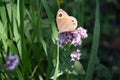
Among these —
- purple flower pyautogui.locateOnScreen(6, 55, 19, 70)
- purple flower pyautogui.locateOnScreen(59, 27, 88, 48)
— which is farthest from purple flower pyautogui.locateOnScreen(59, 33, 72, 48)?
purple flower pyautogui.locateOnScreen(6, 55, 19, 70)

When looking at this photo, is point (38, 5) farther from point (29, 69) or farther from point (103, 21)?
point (103, 21)

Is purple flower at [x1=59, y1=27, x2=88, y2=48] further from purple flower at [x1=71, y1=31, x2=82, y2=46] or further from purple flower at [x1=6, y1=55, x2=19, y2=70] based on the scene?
purple flower at [x1=6, y1=55, x2=19, y2=70]

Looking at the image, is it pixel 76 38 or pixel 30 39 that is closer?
pixel 76 38

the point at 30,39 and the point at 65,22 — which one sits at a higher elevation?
the point at 65,22

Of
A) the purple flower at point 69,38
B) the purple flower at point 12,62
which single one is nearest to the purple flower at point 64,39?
the purple flower at point 69,38

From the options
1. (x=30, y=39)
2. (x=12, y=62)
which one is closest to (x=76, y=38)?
(x=12, y=62)

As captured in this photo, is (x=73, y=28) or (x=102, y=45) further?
(x=102, y=45)

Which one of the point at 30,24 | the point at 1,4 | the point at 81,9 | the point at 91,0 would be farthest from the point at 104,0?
the point at 1,4

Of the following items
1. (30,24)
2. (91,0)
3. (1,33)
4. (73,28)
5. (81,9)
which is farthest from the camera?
(91,0)

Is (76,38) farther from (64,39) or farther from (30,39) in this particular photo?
(30,39)

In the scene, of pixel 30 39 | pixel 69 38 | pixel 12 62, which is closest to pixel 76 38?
pixel 69 38

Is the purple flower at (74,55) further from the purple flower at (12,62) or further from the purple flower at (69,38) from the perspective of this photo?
the purple flower at (12,62)
